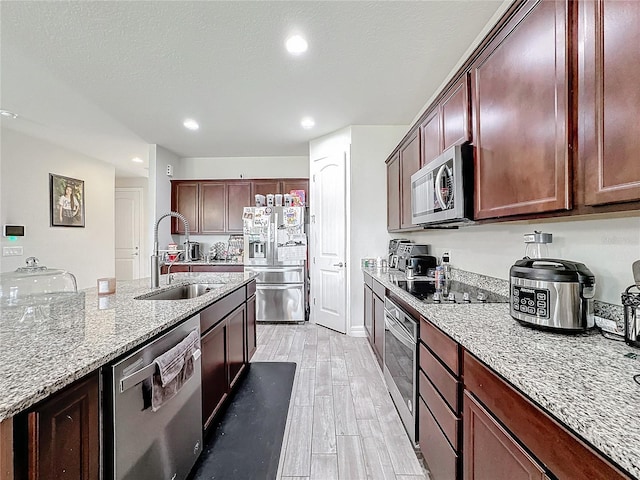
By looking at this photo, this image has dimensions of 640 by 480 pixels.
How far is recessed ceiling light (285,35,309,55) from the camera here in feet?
6.93

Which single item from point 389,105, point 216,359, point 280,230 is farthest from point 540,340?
point 280,230

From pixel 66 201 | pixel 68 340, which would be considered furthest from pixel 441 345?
pixel 66 201

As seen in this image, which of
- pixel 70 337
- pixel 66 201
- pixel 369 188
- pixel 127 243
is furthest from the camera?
pixel 127 243

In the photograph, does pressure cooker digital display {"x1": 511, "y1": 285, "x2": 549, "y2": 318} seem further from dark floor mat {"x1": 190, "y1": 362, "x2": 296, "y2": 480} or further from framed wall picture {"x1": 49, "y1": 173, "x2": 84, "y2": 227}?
framed wall picture {"x1": 49, "y1": 173, "x2": 84, "y2": 227}

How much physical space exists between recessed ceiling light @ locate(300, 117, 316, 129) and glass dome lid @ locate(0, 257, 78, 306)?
2789 mm

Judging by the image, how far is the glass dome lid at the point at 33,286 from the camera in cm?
155

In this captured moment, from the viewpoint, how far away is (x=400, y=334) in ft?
6.20

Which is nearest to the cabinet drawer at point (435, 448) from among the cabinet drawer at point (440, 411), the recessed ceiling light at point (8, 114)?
the cabinet drawer at point (440, 411)

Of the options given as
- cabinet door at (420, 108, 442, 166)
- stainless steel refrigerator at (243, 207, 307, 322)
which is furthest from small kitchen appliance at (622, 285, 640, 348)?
stainless steel refrigerator at (243, 207, 307, 322)

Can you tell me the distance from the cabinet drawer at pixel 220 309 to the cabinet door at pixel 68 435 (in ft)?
2.53

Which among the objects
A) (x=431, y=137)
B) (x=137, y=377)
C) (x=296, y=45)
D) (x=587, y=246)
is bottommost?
(x=137, y=377)

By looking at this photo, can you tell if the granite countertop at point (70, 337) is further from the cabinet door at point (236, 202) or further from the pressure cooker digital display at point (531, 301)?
the cabinet door at point (236, 202)

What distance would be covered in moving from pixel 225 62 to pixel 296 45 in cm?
63

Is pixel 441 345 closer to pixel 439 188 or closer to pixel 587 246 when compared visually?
pixel 587 246
